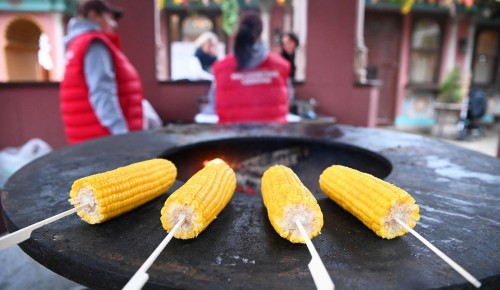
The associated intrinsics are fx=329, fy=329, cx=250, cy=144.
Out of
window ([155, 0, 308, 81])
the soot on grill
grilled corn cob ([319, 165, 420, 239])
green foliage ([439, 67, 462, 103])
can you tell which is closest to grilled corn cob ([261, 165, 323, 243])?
grilled corn cob ([319, 165, 420, 239])

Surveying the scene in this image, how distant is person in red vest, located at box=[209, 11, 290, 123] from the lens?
10.5ft

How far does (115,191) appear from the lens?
37.2 inches

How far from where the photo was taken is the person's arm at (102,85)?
261 cm

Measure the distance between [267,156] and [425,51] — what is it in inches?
481

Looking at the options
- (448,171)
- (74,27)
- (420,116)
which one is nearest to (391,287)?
(448,171)

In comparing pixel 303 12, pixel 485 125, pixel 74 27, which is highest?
pixel 303 12

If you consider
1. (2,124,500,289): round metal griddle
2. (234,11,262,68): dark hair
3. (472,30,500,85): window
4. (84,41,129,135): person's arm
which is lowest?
(2,124,500,289): round metal griddle

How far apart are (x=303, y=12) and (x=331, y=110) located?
1.81m

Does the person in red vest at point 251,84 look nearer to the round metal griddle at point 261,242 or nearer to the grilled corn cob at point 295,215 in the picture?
the round metal griddle at point 261,242

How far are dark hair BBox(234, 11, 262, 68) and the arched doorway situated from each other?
9512mm

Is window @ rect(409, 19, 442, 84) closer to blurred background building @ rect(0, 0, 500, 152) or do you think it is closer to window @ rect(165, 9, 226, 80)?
blurred background building @ rect(0, 0, 500, 152)

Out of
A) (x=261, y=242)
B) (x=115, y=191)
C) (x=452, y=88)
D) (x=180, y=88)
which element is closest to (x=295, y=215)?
(x=261, y=242)

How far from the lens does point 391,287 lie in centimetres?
68

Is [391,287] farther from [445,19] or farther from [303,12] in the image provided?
[445,19]
